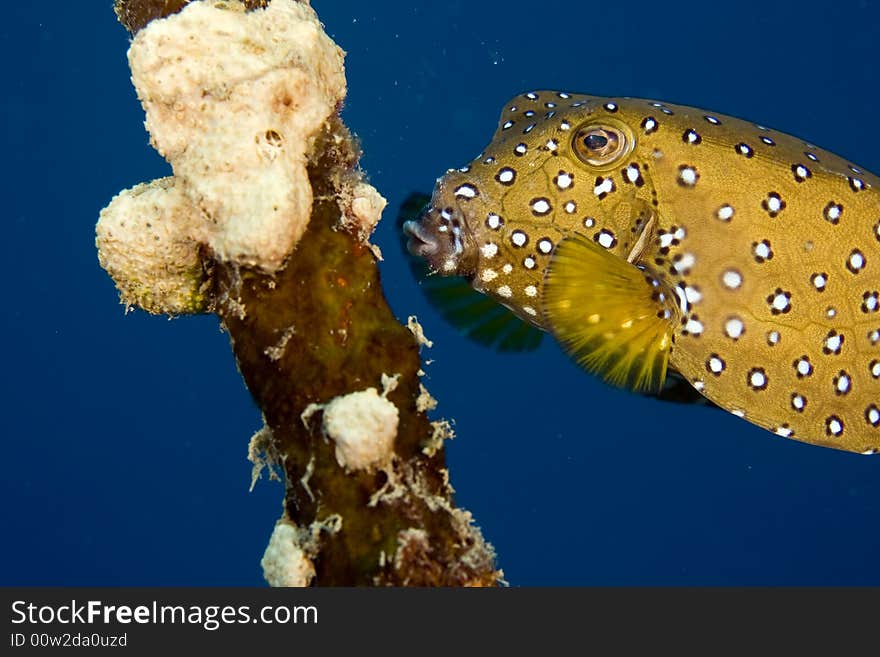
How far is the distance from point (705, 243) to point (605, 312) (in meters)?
0.70

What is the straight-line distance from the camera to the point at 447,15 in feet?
142

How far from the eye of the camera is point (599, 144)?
396 centimetres

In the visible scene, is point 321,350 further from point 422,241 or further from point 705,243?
point 705,243

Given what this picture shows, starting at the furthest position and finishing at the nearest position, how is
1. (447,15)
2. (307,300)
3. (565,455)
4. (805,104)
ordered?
(565,455) → (805,104) → (447,15) → (307,300)

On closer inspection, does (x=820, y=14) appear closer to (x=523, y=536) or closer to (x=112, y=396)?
(x=523, y=536)

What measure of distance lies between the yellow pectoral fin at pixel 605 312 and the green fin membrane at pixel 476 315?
4.46 feet

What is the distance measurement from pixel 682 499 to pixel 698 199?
2114 inches

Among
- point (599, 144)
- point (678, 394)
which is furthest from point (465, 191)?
point (678, 394)

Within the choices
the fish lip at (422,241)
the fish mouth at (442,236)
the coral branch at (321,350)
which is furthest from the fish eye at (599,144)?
the coral branch at (321,350)

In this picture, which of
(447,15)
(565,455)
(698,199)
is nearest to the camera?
(698,199)

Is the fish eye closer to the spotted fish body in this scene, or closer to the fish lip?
the spotted fish body

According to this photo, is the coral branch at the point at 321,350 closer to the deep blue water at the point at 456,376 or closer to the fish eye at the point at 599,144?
the fish eye at the point at 599,144

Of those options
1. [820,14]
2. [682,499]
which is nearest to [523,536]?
[682,499]

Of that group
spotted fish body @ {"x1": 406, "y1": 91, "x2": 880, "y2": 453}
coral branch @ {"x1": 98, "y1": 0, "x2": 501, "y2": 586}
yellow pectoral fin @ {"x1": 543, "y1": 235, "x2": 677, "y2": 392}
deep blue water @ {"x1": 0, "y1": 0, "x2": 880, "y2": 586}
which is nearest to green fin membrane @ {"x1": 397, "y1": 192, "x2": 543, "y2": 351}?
spotted fish body @ {"x1": 406, "y1": 91, "x2": 880, "y2": 453}
